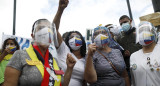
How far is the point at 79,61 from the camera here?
2566 mm

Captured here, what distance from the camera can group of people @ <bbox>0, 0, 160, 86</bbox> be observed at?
58.6 inches

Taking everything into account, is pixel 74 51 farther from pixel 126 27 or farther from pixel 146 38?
pixel 126 27

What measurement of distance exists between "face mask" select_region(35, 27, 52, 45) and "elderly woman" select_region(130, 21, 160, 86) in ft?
5.15

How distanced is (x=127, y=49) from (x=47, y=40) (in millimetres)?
2154

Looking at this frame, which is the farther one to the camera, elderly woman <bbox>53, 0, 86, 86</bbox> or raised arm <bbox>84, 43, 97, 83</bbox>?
elderly woman <bbox>53, 0, 86, 86</bbox>

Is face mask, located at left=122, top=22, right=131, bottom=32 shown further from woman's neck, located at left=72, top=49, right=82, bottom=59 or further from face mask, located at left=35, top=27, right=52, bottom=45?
face mask, located at left=35, top=27, right=52, bottom=45

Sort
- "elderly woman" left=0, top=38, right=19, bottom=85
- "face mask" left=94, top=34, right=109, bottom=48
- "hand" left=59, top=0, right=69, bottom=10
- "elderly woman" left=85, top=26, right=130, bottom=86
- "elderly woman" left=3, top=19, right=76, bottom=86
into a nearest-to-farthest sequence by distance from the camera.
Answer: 1. "elderly woman" left=3, top=19, right=76, bottom=86
2. "elderly woman" left=85, top=26, right=130, bottom=86
3. "hand" left=59, top=0, right=69, bottom=10
4. "face mask" left=94, top=34, right=109, bottom=48
5. "elderly woman" left=0, top=38, right=19, bottom=85

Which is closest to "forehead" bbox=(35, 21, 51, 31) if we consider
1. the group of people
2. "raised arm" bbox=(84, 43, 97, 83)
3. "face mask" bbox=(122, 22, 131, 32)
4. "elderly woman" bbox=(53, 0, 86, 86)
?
the group of people

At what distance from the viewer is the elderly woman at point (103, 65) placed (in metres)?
2.05

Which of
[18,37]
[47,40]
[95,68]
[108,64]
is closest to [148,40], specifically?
[108,64]

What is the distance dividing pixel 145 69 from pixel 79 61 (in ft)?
3.73

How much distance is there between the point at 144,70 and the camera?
219 cm

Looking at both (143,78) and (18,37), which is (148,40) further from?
(18,37)

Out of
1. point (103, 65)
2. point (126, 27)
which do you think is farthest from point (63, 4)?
point (126, 27)
